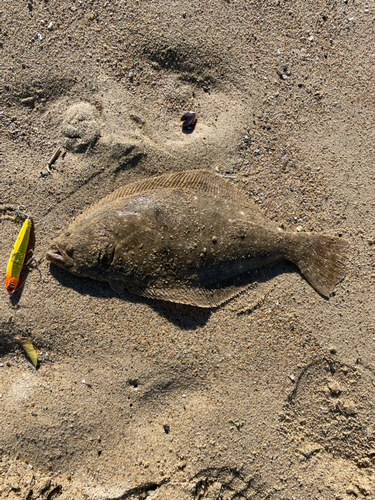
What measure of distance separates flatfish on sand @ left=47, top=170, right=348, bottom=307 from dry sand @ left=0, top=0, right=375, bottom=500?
8.1 inches

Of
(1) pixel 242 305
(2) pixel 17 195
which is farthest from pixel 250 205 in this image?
(2) pixel 17 195

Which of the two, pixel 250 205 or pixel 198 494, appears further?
pixel 250 205

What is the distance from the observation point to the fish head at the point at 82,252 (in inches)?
143

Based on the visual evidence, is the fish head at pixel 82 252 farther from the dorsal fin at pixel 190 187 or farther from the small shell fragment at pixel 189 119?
the small shell fragment at pixel 189 119

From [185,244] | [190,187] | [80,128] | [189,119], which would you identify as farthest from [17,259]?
[189,119]

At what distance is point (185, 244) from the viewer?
11.9 feet

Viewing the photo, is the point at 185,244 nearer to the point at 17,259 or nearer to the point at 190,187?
the point at 190,187

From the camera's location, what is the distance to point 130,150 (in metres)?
3.84

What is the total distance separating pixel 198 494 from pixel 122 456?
3.29ft

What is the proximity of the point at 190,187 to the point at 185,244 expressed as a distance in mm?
730

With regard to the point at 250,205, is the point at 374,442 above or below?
below

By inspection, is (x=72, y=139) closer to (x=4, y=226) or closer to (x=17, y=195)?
(x=17, y=195)

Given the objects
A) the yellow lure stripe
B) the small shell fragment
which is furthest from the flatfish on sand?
the small shell fragment

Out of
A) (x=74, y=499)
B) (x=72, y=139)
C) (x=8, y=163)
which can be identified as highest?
(x=72, y=139)
